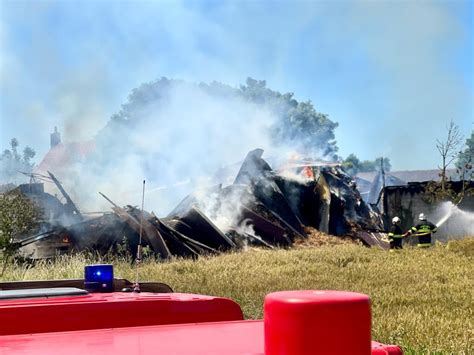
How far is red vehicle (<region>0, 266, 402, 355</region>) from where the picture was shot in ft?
4.22

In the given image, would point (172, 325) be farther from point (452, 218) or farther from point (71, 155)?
point (71, 155)

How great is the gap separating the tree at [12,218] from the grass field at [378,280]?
1.45 m

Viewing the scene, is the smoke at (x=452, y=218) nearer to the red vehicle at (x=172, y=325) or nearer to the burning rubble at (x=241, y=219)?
the burning rubble at (x=241, y=219)

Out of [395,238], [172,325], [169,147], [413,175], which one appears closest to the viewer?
[172,325]

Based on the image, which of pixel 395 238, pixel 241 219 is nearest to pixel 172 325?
pixel 395 238

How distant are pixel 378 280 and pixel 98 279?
8.53 meters

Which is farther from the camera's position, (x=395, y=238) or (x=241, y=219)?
(x=241, y=219)

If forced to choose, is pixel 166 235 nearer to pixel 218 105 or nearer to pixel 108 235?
pixel 108 235

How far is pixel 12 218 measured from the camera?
15203 mm

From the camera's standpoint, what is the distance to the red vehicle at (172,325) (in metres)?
1.29

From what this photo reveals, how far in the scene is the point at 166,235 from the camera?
1881cm

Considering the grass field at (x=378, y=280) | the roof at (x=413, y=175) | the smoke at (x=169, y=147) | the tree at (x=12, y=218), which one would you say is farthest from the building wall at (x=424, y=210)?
the roof at (x=413, y=175)

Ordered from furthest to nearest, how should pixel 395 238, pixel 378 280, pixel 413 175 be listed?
pixel 413 175, pixel 395 238, pixel 378 280

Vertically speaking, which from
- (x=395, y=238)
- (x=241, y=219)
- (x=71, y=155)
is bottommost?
(x=395, y=238)
